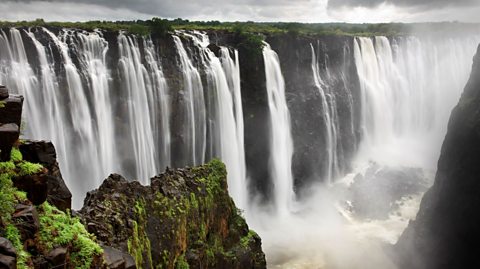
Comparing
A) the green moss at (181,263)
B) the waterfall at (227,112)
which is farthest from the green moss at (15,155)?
the waterfall at (227,112)

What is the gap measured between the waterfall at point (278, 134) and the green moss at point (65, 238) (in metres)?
27.0

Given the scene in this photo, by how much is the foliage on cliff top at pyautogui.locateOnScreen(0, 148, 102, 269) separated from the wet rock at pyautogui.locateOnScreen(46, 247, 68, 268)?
0.13m

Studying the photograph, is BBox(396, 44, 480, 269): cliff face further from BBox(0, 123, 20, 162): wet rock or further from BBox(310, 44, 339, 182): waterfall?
BBox(0, 123, 20, 162): wet rock

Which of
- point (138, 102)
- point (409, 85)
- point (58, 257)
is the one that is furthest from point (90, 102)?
point (409, 85)

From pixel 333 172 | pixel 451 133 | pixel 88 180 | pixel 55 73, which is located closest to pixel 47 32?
pixel 55 73

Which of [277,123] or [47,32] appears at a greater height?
[47,32]

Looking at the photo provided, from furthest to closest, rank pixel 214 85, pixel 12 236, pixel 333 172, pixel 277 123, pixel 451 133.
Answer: pixel 333 172 → pixel 277 123 → pixel 214 85 → pixel 451 133 → pixel 12 236

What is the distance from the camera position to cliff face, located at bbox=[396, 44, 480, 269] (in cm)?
1919

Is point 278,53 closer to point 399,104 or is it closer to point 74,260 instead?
point 399,104

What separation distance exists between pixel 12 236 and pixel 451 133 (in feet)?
74.7

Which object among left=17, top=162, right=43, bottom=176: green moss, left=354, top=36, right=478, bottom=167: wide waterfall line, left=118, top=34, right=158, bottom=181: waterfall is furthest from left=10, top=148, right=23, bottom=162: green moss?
left=354, top=36, right=478, bottom=167: wide waterfall line

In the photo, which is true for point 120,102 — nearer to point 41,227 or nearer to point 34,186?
point 34,186

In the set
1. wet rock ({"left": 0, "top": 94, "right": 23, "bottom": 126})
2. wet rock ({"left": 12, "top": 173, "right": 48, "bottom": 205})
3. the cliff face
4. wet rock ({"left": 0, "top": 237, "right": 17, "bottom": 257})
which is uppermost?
wet rock ({"left": 0, "top": 94, "right": 23, "bottom": 126})

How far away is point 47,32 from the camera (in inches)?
933
